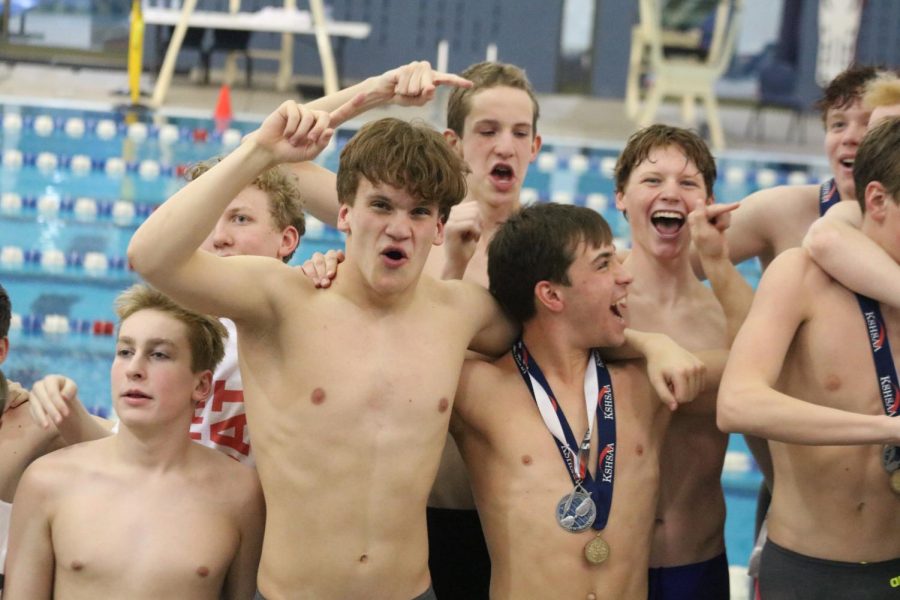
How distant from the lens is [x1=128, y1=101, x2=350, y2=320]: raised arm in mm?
2127

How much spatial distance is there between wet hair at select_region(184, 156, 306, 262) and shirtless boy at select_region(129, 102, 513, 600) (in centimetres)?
53

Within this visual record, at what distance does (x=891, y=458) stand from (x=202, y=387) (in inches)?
53.5

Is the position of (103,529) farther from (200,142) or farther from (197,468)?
(200,142)

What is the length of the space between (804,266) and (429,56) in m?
12.1

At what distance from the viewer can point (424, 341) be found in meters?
2.43

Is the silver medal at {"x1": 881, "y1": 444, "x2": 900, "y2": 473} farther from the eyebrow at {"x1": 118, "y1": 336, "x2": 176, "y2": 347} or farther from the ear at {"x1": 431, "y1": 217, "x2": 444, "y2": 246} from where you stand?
→ the eyebrow at {"x1": 118, "y1": 336, "x2": 176, "y2": 347}

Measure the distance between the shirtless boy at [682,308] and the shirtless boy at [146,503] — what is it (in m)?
0.90

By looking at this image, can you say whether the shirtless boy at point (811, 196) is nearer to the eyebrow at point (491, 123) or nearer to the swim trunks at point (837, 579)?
the eyebrow at point (491, 123)

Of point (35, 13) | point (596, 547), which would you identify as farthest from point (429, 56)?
point (596, 547)

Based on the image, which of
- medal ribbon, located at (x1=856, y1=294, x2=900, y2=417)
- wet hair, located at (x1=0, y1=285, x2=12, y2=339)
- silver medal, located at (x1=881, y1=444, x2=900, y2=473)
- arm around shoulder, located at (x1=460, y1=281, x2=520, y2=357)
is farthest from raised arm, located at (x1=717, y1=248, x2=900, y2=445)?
wet hair, located at (x1=0, y1=285, x2=12, y2=339)

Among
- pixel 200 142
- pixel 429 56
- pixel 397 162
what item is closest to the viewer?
pixel 397 162

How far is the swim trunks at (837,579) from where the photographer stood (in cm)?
250

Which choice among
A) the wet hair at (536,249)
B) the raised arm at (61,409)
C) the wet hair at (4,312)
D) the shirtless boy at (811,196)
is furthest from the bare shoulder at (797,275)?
the wet hair at (4,312)

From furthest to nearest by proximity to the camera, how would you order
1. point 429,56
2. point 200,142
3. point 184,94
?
point 429,56, point 184,94, point 200,142
